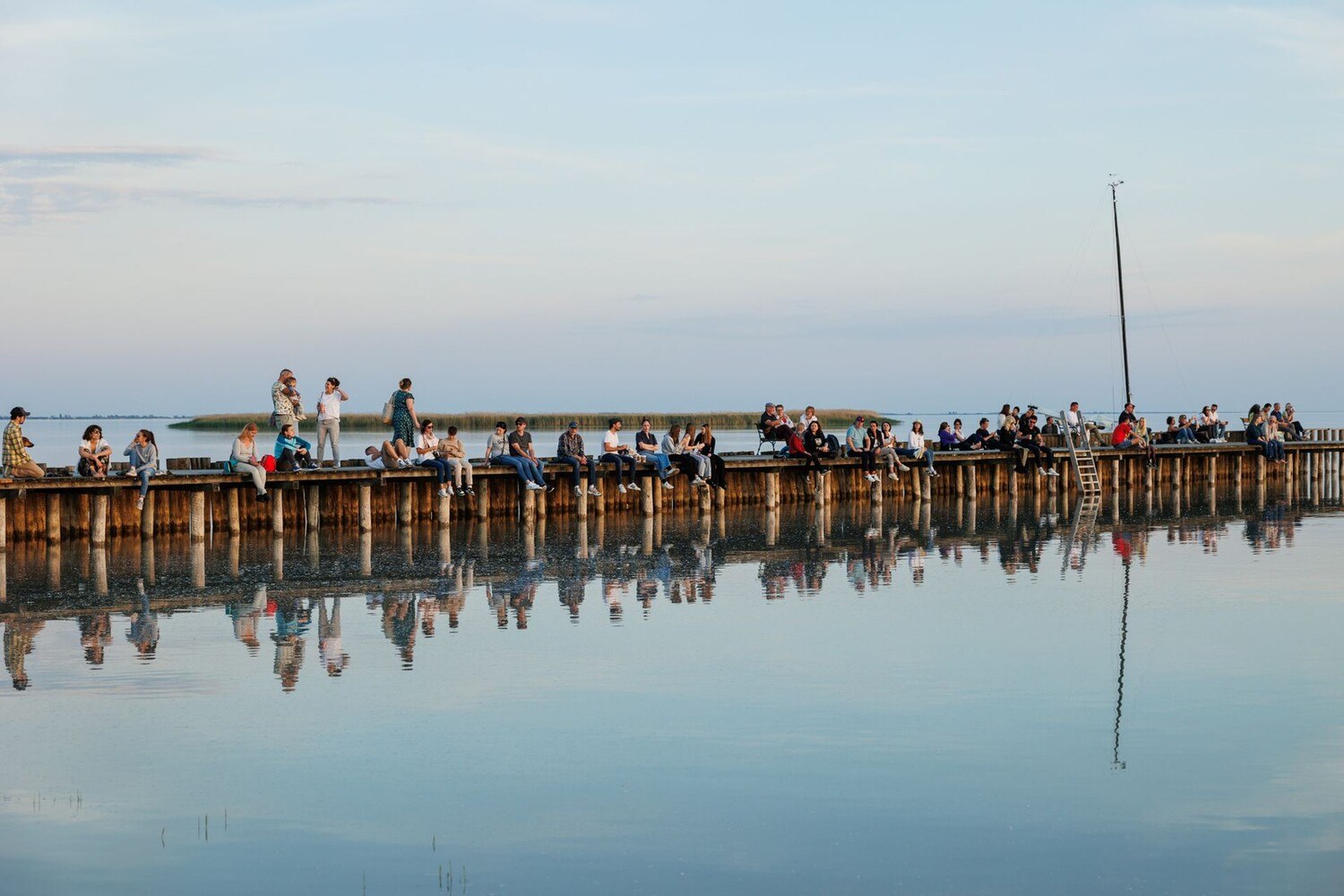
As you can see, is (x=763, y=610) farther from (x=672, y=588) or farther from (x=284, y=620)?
(x=284, y=620)

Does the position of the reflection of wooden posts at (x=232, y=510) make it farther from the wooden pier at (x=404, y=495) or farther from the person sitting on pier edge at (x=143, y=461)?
the person sitting on pier edge at (x=143, y=461)

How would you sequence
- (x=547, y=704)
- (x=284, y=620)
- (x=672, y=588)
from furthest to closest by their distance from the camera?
(x=672, y=588), (x=284, y=620), (x=547, y=704)

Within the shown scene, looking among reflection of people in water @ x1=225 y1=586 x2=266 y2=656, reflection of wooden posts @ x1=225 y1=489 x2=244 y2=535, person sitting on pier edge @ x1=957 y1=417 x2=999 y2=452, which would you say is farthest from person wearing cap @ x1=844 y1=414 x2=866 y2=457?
reflection of people in water @ x1=225 y1=586 x2=266 y2=656

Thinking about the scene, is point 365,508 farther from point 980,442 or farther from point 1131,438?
point 1131,438

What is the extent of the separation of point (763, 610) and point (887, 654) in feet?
10.0

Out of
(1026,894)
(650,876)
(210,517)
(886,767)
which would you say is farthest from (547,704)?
(210,517)

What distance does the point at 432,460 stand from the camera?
1069 inches

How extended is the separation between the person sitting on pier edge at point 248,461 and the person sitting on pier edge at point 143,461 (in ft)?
4.01

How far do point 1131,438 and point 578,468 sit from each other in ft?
61.1

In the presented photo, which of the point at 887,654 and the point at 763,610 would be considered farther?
the point at 763,610

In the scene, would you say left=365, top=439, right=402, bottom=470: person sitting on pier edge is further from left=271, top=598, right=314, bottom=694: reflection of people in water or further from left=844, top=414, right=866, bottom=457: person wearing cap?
left=844, top=414, right=866, bottom=457: person wearing cap

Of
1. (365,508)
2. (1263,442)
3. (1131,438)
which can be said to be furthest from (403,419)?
(1263,442)

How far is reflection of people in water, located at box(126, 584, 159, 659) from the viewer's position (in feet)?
47.0

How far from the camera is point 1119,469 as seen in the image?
4150 cm
